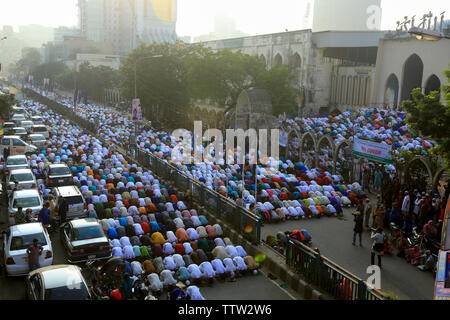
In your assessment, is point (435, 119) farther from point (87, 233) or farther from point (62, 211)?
point (62, 211)

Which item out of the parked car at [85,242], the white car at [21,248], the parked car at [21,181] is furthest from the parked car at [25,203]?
the white car at [21,248]

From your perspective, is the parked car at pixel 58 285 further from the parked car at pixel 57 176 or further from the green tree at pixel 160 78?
the green tree at pixel 160 78

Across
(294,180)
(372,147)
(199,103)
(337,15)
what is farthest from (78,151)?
(337,15)

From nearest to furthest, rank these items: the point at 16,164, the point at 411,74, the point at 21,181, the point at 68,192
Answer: the point at 68,192 < the point at 21,181 < the point at 16,164 < the point at 411,74

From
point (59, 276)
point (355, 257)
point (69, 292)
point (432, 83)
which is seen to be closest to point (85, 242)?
point (59, 276)

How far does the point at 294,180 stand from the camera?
809 inches

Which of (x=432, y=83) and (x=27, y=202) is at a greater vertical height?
(x=432, y=83)

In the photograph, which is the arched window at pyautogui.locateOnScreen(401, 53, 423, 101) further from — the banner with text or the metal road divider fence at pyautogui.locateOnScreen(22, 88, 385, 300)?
the metal road divider fence at pyautogui.locateOnScreen(22, 88, 385, 300)

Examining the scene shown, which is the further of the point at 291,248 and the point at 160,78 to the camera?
the point at 160,78

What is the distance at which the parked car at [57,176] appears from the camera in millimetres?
19359

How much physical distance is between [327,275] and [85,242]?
673cm

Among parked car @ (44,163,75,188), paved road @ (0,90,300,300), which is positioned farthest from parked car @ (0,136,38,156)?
paved road @ (0,90,300,300)

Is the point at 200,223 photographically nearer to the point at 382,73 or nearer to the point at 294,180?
the point at 294,180

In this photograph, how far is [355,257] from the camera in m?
13.0
